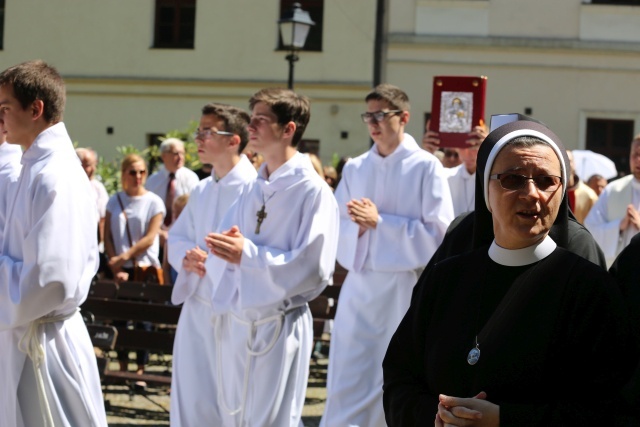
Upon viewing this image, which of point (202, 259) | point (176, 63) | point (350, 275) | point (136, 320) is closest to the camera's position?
point (202, 259)

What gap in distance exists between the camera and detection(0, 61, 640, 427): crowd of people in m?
3.62

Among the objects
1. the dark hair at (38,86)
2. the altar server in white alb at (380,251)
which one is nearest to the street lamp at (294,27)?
the altar server in white alb at (380,251)

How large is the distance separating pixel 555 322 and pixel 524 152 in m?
0.55

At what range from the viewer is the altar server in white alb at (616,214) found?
9789mm

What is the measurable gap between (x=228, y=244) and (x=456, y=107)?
2478 mm

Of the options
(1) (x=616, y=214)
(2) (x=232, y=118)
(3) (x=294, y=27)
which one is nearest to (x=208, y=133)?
(2) (x=232, y=118)

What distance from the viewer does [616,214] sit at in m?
10.3

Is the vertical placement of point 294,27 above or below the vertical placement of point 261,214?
above

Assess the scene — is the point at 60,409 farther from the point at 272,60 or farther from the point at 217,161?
the point at 272,60

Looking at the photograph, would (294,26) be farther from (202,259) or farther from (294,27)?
(202,259)

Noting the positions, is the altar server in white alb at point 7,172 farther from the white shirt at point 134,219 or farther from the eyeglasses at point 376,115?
the white shirt at point 134,219

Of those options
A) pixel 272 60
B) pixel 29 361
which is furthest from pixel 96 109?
pixel 29 361

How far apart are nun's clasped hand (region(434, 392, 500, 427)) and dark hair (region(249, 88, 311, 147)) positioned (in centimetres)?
410

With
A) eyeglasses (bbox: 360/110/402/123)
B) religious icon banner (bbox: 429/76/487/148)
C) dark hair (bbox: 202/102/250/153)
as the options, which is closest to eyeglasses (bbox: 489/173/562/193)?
dark hair (bbox: 202/102/250/153)
